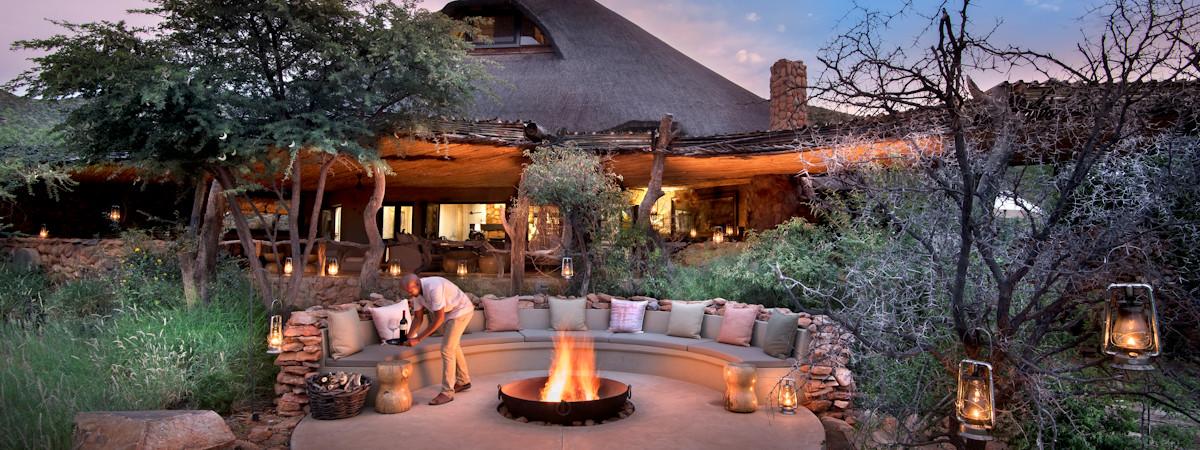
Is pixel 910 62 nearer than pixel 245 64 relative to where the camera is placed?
Yes

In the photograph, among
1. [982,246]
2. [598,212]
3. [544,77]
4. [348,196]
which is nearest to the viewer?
[982,246]

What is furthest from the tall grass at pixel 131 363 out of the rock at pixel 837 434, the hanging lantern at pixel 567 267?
the rock at pixel 837 434

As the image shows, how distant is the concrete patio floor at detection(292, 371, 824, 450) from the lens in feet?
16.9

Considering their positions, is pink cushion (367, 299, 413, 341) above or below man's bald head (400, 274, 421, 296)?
below

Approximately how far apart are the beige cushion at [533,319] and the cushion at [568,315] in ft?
0.27

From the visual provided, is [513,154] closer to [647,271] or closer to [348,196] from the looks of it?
[647,271]

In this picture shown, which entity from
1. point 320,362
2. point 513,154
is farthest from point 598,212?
point 320,362

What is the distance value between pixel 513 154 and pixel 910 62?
7.79 metres

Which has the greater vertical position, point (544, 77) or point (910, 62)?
point (544, 77)

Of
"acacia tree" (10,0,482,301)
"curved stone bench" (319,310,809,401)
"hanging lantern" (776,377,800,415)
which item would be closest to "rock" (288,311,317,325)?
"curved stone bench" (319,310,809,401)

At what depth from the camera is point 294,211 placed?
8.09 metres

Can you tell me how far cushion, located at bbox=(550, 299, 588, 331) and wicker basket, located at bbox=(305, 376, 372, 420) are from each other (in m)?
2.63

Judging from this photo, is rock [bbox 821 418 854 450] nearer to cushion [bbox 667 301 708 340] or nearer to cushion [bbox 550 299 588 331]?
cushion [bbox 667 301 708 340]

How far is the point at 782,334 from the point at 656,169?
4265 mm
